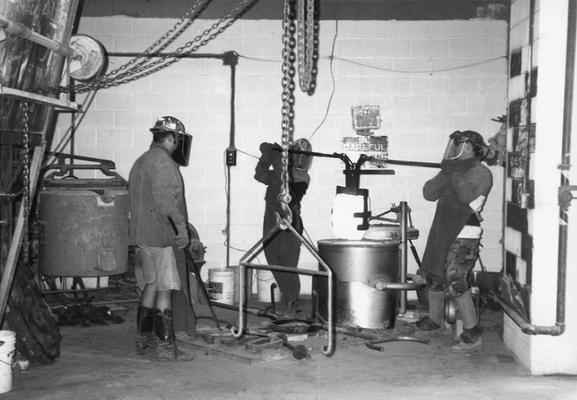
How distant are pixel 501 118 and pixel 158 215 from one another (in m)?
4.47

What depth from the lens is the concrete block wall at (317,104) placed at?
28.1 feet

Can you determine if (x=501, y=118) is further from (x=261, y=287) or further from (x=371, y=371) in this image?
(x=371, y=371)

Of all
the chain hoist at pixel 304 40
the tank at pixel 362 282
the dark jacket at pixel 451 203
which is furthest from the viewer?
the tank at pixel 362 282

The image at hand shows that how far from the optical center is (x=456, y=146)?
639cm

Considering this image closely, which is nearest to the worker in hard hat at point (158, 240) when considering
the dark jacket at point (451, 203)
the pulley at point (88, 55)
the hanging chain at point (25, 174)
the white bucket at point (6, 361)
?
the hanging chain at point (25, 174)

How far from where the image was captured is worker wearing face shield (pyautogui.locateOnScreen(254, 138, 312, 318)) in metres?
7.75

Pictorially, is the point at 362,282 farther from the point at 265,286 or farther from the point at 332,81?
the point at 332,81

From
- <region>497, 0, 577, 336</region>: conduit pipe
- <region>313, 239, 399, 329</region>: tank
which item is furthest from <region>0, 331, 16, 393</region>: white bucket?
<region>497, 0, 577, 336</region>: conduit pipe

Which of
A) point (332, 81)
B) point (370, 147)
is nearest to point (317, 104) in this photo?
point (332, 81)

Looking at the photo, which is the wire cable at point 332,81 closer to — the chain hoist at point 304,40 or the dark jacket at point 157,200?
the dark jacket at point 157,200

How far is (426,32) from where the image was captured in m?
8.55

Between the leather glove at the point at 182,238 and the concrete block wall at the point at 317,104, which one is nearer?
the leather glove at the point at 182,238

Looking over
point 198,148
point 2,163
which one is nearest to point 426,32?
point 198,148

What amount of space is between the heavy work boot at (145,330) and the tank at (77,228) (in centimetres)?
133
